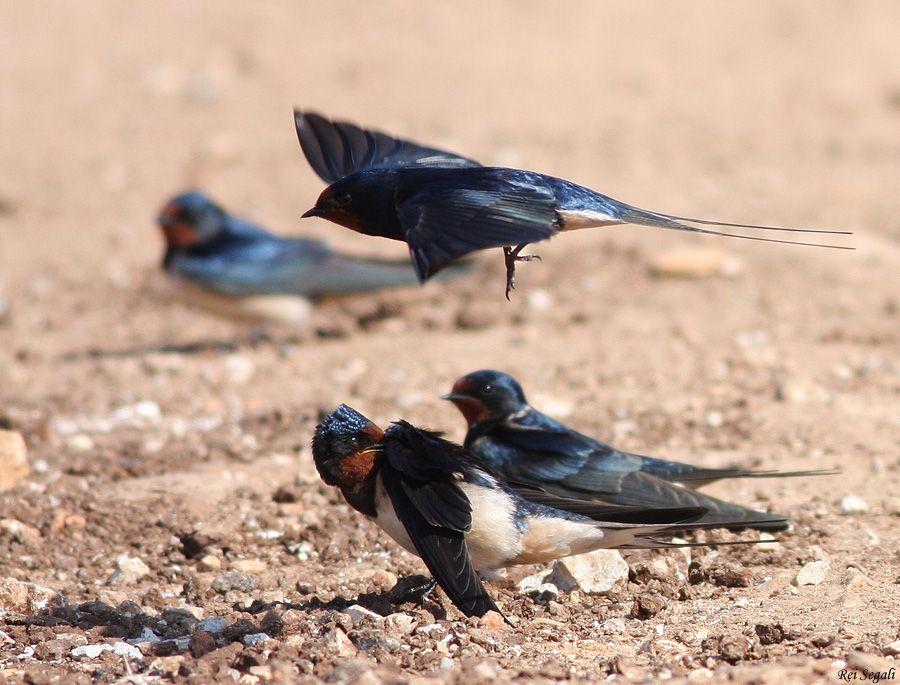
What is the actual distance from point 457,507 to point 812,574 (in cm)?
127

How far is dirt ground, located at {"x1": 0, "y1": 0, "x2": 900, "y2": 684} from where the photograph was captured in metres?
3.58

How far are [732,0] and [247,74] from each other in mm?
5287

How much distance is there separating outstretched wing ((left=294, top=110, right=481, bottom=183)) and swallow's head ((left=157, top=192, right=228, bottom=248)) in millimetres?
4260

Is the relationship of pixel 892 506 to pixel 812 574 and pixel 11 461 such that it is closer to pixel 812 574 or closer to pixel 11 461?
pixel 812 574

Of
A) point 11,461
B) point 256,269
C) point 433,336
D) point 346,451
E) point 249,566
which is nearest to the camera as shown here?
point 346,451

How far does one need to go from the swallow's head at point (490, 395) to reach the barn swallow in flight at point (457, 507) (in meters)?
0.84

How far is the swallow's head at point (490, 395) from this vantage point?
4.85 metres

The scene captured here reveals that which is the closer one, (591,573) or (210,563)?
(591,573)

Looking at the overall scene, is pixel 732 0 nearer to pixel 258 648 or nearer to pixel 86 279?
pixel 86 279

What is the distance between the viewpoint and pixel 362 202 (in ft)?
13.5

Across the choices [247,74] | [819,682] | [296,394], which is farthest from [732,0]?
[819,682]

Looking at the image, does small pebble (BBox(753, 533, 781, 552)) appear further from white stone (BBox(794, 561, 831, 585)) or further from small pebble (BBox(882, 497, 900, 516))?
small pebble (BBox(882, 497, 900, 516))

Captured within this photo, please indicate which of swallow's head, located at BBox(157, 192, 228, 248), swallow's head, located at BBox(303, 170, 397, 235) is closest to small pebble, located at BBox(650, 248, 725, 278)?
swallow's head, located at BBox(157, 192, 228, 248)

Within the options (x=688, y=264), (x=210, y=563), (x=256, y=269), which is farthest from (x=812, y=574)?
(x=256, y=269)
